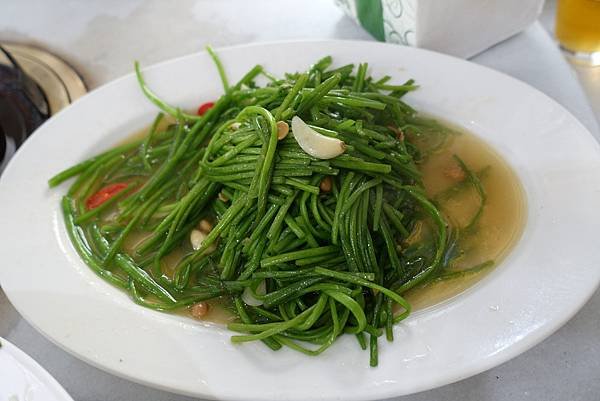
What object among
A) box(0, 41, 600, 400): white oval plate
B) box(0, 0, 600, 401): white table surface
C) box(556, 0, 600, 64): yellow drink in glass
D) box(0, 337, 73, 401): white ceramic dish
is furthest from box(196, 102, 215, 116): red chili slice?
box(556, 0, 600, 64): yellow drink in glass

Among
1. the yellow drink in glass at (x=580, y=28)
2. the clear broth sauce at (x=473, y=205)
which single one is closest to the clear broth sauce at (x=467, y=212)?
the clear broth sauce at (x=473, y=205)

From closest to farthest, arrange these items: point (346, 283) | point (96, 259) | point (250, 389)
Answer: point (250, 389)
point (346, 283)
point (96, 259)

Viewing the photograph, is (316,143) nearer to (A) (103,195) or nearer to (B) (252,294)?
(B) (252,294)

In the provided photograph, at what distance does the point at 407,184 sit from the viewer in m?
1.49

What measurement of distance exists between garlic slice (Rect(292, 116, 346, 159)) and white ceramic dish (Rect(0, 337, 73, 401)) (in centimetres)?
66

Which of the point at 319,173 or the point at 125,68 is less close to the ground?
the point at 319,173

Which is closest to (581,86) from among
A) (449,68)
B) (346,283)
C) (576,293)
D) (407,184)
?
(449,68)

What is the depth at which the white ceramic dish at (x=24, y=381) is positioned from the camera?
1.06 meters

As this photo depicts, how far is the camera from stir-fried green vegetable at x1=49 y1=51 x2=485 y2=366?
4.20 ft

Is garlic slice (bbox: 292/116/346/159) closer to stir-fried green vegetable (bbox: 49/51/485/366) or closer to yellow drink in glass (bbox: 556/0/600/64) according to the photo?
stir-fried green vegetable (bbox: 49/51/485/366)

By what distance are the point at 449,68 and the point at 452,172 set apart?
31 cm

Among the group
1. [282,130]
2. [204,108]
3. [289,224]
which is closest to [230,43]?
[204,108]

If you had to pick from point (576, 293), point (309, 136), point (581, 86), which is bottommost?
point (581, 86)

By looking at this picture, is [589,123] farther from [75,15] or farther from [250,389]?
[75,15]
